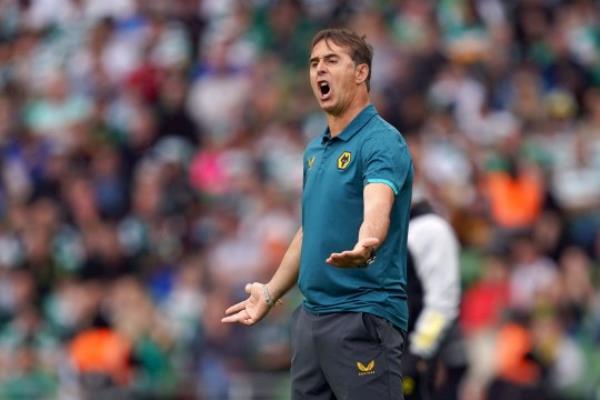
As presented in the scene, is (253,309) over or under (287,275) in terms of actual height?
under

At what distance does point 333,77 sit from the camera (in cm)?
615

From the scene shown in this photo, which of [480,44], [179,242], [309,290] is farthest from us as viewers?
[480,44]

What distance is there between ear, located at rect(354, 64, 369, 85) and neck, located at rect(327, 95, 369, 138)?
0.08 meters

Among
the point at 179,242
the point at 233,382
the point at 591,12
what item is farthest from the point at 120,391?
the point at 591,12

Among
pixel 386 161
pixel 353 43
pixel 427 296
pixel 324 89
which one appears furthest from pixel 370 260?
pixel 427 296

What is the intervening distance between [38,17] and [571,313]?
28.7ft

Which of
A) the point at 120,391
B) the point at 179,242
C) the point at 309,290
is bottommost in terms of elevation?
the point at 120,391

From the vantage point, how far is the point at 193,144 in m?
15.7

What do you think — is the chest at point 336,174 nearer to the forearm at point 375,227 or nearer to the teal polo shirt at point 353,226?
the teal polo shirt at point 353,226

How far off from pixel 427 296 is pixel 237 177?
7105 mm

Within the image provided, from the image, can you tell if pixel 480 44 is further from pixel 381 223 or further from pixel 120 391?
pixel 381 223

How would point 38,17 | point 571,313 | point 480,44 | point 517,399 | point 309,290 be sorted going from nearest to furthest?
point 309,290, point 517,399, point 571,313, point 480,44, point 38,17

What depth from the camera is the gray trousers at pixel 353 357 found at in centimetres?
604

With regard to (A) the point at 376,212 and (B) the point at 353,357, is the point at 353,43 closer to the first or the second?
(A) the point at 376,212
